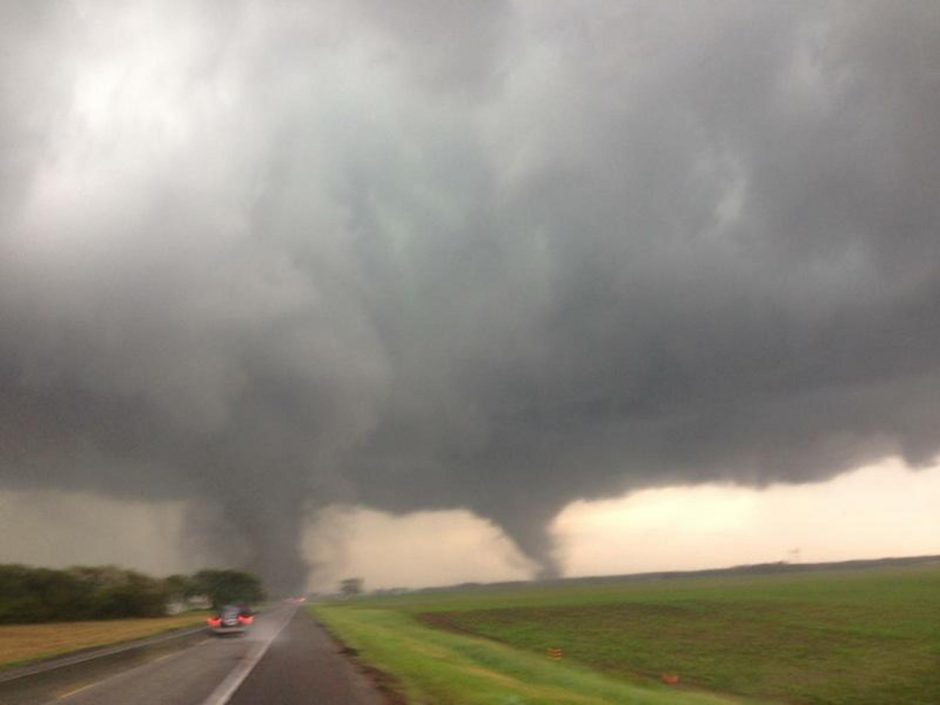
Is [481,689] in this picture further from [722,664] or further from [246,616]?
[246,616]

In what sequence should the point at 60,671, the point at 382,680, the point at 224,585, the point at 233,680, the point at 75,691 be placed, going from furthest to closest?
the point at 224,585 → the point at 60,671 → the point at 233,680 → the point at 382,680 → the point at 75,691

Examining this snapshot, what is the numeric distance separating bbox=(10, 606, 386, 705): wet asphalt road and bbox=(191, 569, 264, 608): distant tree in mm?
128116

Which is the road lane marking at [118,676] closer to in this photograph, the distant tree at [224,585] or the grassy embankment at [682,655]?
the grassy embankment at [682,655]

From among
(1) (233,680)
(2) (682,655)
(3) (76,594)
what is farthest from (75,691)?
(3) (76,594)

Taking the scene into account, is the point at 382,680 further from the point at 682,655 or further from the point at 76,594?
the point at 76,594

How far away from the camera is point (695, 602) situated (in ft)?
302

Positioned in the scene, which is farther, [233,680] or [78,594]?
[78,594]

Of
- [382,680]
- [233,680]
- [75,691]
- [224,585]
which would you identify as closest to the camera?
[75,691]

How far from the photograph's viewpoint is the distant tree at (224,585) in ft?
502

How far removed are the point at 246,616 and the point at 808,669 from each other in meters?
33.4

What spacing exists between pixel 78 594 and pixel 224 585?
6622 centimetres

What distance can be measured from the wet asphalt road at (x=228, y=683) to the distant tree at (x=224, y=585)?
5044 inches

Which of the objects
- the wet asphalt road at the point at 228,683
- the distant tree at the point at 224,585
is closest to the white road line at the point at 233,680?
the wet asphalt road at the point at 228,683

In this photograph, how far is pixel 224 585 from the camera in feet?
520
